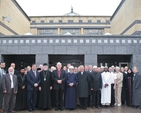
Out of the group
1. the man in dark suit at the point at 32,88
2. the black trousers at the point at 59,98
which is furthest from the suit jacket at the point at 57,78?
the man in dark suit at the point at 32,88

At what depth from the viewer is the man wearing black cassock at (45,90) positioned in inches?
281

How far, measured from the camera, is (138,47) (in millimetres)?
11781

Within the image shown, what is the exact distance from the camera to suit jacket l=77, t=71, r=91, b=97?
24.1 ft

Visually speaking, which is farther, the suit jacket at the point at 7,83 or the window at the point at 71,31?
the window at the point at 71,31

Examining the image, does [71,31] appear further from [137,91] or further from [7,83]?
[7,83]

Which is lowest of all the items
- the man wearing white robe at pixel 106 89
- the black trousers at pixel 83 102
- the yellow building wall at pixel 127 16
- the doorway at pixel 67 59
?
the black trousers at pixel 83 102

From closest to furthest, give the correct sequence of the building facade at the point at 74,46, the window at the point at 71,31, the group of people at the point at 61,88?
the group of people at the point at 61,88, the building facade at the point at 74,46, the window at the point at 71,31

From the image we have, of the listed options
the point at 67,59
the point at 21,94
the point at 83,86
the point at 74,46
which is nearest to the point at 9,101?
the point at 21,94

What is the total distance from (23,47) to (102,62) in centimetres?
580

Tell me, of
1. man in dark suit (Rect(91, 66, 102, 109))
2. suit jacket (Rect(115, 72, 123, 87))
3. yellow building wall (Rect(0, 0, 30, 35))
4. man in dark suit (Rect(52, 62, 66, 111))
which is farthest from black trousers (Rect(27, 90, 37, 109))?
yellow building wall (Rect(0, 0, 30, 35))

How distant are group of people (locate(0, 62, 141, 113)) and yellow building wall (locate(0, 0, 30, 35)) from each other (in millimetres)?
7641

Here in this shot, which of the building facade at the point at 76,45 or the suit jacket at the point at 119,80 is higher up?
the building facade at the point at 76,45

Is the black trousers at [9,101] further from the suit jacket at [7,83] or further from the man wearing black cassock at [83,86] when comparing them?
the man wearing black cassock at [83,86]

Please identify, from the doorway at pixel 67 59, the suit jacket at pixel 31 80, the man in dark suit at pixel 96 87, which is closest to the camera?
the suit jacket at pixel 31 80
